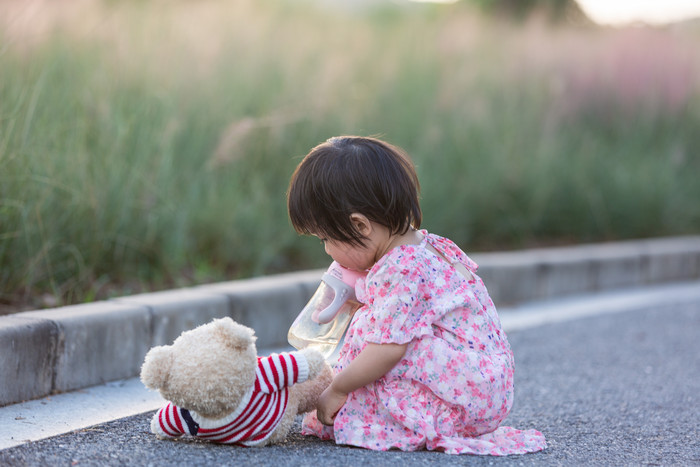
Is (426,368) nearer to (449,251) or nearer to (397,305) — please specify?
(397,305)

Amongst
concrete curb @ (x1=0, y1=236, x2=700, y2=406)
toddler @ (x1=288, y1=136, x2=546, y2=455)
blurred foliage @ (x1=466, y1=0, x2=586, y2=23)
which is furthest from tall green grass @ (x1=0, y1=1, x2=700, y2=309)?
blurred foliage @ (x1=466, y1=0, x2=586, y2=23)

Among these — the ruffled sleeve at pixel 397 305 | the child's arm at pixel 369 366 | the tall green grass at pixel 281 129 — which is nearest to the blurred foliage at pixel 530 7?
the tall green grass at pixel 281 129

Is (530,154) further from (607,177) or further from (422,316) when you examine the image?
(422,316)

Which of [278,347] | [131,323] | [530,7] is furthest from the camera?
[530,7]

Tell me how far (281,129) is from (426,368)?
3.22 metres

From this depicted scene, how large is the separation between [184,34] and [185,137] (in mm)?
1372

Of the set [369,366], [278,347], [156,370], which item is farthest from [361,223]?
[278,347]

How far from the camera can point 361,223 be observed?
90.3 inches

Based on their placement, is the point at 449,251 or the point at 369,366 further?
the point at 449,251

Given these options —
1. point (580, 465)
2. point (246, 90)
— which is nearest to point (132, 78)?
point (246, 90)

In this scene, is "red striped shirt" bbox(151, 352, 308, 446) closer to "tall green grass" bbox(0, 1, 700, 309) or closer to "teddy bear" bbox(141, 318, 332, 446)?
"teddy bear" bbox(141, 318, 332, 446)

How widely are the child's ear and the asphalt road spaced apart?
570mm

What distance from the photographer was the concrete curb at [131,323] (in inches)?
104

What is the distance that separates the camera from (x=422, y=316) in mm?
2260
